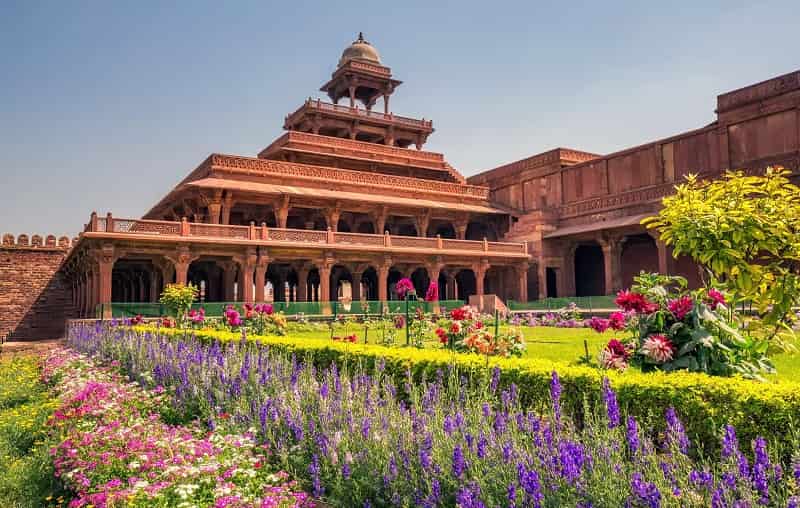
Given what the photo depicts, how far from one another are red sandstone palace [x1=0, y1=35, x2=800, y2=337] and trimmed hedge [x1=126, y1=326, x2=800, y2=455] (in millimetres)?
18930

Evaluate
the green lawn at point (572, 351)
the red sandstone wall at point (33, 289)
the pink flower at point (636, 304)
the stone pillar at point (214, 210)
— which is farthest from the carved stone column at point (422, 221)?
the pink flower at point (636, 304)

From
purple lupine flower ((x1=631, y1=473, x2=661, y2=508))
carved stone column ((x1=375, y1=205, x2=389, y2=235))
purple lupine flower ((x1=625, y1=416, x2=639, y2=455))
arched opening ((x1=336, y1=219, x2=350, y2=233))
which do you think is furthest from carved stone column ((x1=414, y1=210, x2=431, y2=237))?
purple lupine flower ((x1=631, y1=473, x2=661, y2=508))

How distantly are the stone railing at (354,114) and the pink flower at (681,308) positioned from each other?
100ft

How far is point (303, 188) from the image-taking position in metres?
27.7

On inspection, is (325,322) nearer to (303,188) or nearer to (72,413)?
(303,188)

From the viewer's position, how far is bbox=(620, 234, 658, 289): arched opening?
2906 cm

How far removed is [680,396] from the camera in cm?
418

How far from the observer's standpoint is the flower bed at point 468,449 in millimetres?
2677

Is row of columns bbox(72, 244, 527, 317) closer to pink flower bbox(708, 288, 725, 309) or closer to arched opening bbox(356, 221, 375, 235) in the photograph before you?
arched opening bbox(356, 221, 375, 235)

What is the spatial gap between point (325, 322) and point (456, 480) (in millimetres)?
18754

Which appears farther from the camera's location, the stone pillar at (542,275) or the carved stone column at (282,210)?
the stone pillar at (542,275)

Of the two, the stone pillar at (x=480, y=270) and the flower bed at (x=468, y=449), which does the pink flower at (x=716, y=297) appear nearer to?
the flower bed at (x=468, y=449)

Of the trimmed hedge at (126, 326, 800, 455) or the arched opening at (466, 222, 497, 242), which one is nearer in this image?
the trimmed hedge at (126, 326, 800, 455)

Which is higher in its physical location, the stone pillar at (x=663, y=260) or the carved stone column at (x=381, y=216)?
the carved stone column at (x=381, y=216)
